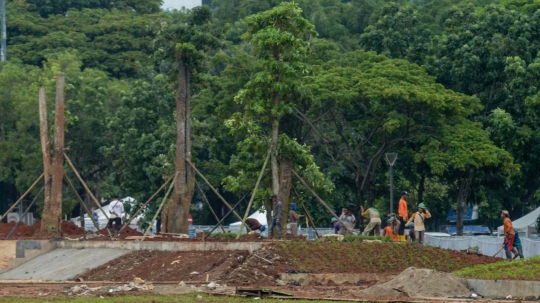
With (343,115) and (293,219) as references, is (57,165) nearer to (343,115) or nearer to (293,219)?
(293,219)

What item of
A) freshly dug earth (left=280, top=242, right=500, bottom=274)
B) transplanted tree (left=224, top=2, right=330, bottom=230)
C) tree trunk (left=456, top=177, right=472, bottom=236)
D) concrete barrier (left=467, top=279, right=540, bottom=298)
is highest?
transplanted tree (left=224, top=2, right=330, bottom=230)

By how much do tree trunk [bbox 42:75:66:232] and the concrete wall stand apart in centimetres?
183

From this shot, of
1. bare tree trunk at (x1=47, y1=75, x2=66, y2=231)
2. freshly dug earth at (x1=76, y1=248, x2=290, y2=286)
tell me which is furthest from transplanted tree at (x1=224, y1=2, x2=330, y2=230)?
bare tree trunk at (x1=47, y1=75, x2=66, y2=231)

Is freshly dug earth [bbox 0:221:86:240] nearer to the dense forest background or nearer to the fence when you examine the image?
the dense forest background

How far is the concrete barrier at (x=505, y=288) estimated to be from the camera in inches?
920

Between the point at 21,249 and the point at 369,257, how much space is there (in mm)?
12283

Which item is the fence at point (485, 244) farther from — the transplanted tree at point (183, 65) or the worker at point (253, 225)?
the transplanted tree at point (183, 65)

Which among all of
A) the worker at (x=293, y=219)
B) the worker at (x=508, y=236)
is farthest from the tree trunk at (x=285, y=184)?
the worker at (x=508, y=236)

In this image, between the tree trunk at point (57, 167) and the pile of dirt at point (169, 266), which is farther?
the tree trunk at point (57, 167)

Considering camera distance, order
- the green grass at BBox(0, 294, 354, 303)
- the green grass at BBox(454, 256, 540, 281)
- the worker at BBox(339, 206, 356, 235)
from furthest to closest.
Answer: the worker at BBox(339, 206, 356, 235)
the green grass at BBox(454, 256, 540, 281)
the green grass at BBox(0, 294, 354, 303)

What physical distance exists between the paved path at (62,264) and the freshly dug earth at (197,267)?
71cm

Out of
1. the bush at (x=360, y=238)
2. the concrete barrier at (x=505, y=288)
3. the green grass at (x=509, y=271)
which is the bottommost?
the concrete barrier at (x=505, y=288)

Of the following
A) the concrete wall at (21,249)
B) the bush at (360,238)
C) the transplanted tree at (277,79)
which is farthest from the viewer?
the concrete wall at (21,249)

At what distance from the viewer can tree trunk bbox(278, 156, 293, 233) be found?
33.2 meters
